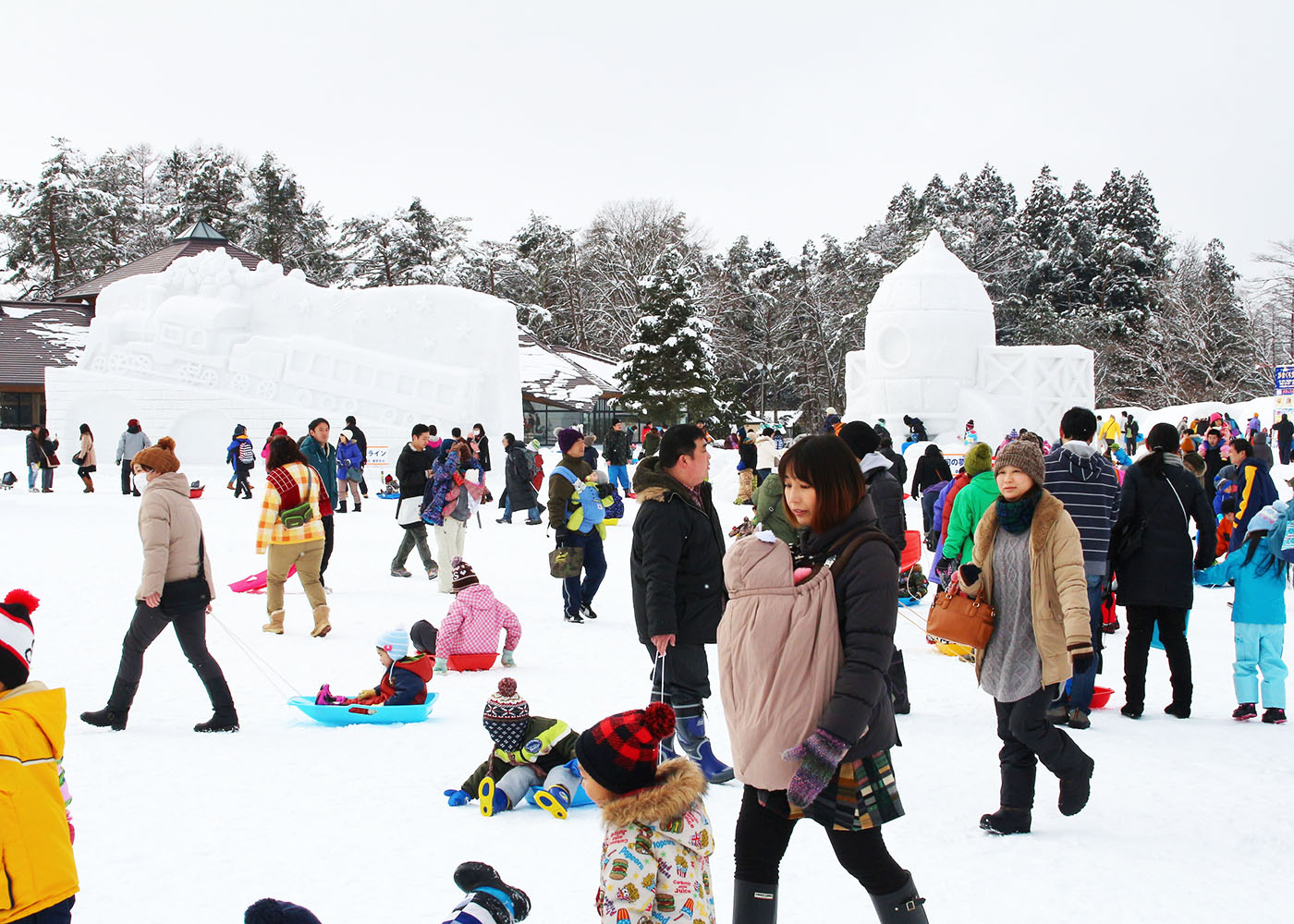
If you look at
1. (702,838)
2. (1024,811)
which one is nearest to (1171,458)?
(1024,811)

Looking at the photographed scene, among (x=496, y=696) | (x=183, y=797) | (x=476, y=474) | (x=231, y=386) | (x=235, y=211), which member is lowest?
(x=183, y=797)

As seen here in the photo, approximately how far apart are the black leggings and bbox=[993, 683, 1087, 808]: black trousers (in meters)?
1.35

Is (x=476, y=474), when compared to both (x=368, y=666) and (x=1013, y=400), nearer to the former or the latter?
(x=368, y=666)

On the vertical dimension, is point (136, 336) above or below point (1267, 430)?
above

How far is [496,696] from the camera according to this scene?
4359 mm

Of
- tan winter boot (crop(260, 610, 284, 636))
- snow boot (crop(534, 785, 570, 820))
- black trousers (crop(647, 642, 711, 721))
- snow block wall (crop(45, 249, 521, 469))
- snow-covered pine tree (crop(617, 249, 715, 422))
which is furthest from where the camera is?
snow-covered pine tree (crop(617, 249, 715, 422))

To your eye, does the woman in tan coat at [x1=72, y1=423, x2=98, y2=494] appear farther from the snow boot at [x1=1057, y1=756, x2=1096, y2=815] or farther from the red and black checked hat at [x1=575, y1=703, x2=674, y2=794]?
the red and black checked hat at [x1=575, y1=703, x2=674, y2=794]

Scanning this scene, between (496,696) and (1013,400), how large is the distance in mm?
24720

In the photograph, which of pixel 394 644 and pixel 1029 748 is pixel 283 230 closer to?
pixel 394 644

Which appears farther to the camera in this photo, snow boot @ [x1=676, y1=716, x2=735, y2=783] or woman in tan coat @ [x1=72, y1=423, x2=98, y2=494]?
woman in tan coat @ [x1=72, y1=423, x2=98, y2=494]

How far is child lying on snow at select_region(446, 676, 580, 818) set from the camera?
4.24 metres

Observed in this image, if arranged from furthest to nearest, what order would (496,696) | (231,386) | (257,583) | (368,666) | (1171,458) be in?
1. (231,386)
2. (257,583)
3. (368,666)
4. (1171,458)
5. (496,696)

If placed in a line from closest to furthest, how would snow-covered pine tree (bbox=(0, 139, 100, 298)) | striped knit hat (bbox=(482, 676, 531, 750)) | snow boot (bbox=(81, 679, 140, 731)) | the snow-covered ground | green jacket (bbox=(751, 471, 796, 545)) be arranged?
the snow-covered ground, striped knit hat (bbox=(482, 676, 531, 750)), snow boot (bbox=(81, 679, 140, 731)), green jacket (bbox=(751, 471, 796, 545)), snow-covered pine tree (bbox=(0, 139, 100, 298))

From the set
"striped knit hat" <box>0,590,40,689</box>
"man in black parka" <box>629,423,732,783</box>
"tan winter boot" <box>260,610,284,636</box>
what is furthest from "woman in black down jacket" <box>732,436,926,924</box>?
"tan winter boot" <box>260,610,284,636</box>
